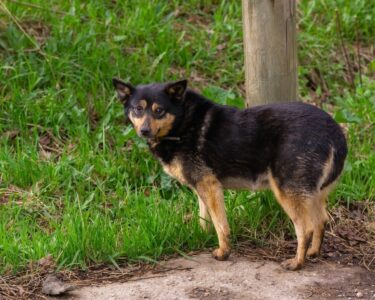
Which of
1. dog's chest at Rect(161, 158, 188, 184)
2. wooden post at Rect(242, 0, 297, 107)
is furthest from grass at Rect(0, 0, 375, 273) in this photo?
wooden post at Rect(242, 0, 297, 107)

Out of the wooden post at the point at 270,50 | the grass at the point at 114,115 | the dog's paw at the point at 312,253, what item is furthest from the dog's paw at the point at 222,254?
the wooden post at the point at 270,50

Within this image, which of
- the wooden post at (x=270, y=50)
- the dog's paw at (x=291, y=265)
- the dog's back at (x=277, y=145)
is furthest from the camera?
the wooden post at (x=270, y=50)

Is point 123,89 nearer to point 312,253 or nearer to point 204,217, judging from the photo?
point 204,217

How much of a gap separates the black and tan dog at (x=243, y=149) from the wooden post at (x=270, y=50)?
47 centimetres

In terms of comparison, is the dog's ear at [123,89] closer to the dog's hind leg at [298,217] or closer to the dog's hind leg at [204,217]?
the dog's hind leg at [204,217]

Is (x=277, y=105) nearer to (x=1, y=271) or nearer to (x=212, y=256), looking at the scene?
(x=212, y=256)

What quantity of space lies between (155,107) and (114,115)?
6.25 feet

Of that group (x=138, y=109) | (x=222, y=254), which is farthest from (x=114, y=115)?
(x=222, y=254)

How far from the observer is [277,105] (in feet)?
19.2

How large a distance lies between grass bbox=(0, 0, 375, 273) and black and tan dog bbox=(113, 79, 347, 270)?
1.43 feet

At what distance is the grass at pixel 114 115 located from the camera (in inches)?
238

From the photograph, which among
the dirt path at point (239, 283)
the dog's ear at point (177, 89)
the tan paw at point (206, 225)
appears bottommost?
the dirt path at point (239, 283)

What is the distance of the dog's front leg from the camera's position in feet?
19.2

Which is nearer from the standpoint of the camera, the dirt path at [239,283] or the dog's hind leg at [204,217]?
the dirt path at [239,283]
